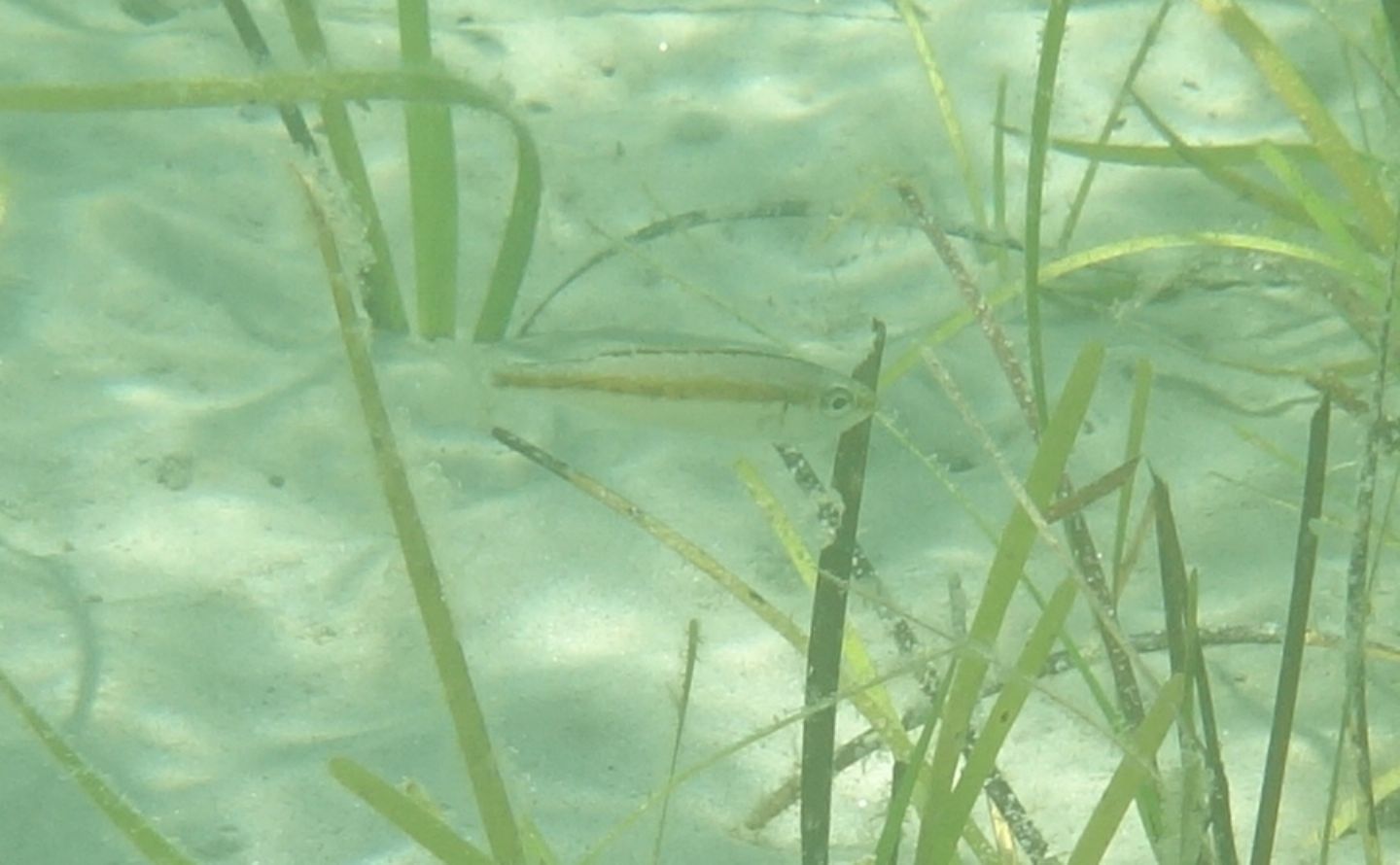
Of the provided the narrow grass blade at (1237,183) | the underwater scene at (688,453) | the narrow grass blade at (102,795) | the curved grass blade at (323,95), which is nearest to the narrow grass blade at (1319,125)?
the underwater scene at (688,453)

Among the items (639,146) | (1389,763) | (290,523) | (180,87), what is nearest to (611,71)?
(639,146)

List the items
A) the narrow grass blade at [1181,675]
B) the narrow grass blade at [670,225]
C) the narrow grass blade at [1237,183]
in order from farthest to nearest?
the narrow grass blade at [670,225], the narrow grass blade at [1237,183], the narrow grass blade at [1181,675]

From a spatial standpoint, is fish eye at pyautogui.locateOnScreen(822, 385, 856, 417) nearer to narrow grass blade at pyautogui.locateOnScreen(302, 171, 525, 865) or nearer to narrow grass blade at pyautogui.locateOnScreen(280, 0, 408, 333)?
narrow grass blade at pyautogui.locateOnScreen(302, 171, 525, 865)

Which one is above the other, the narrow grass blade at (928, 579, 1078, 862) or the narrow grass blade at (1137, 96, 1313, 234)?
the narrow grass blade at (1137, 96, 1313, 234)

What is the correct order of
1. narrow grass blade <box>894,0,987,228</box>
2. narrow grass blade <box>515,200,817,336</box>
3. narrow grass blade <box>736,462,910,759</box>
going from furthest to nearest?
narrow grass blade <box>515,200,817,336</box> → narrow grass blade <box>894,0,987,228</box> → narrow grass blade <box>736,462,910,759</box>

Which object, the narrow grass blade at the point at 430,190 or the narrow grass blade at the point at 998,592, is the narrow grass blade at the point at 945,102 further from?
the narrow grass blade at the point at 998,592

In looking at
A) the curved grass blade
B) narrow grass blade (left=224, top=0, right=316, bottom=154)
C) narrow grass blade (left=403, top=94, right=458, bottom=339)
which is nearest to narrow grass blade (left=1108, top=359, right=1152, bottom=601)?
the curved grass blade
